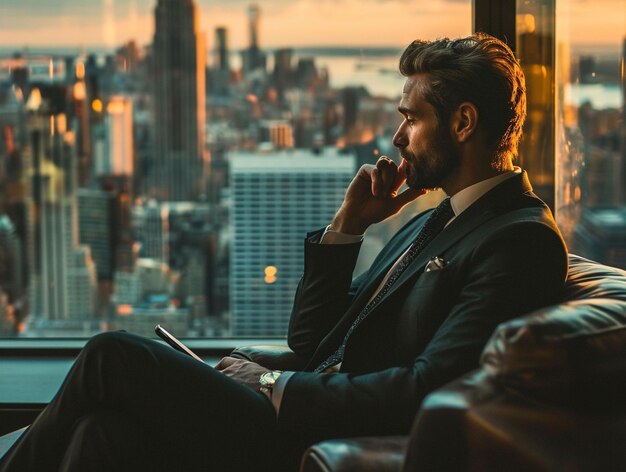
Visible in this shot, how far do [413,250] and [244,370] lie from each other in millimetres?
513

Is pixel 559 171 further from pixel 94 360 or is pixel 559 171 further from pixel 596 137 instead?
pixel 94 360

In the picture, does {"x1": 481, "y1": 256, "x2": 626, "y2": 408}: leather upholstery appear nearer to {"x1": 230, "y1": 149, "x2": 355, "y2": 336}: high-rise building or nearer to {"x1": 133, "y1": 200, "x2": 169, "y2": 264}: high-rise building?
{"x1": 230, "y1": 149, "x2": 355, "y2": 336}: high-rise building

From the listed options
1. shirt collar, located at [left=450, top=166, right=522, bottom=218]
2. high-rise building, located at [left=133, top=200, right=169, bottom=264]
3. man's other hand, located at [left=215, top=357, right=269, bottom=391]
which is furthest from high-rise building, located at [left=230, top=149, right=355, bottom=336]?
shirt collar, located at [left=450, top=166, right=522, bottom=218]

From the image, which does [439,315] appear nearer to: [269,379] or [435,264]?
[435,264]

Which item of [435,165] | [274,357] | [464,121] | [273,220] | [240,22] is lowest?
[274,357]

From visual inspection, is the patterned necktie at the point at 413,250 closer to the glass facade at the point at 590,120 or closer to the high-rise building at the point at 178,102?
the glass facade at the point at 590,120

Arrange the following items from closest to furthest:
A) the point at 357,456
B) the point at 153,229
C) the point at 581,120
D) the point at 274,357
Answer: the point at 357,456 → the point at 274,357 → the point at 581,120 → the point at 153,229

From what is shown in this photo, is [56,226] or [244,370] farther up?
[56,226]

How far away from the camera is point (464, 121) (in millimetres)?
2098

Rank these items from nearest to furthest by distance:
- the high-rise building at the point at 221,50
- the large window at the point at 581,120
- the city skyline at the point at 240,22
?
the large window at the point at 581,120 → the city skyline at the point at 240,22 → the high-rise building at the point at 221,50

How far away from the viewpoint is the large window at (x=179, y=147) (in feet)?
11.5

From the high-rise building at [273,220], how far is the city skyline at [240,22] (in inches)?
17.9

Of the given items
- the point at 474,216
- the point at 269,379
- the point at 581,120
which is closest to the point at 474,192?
the point at 474,216

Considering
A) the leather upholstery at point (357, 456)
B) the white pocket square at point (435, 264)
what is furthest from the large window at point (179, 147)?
the leather upholstery at point (357, 456)
